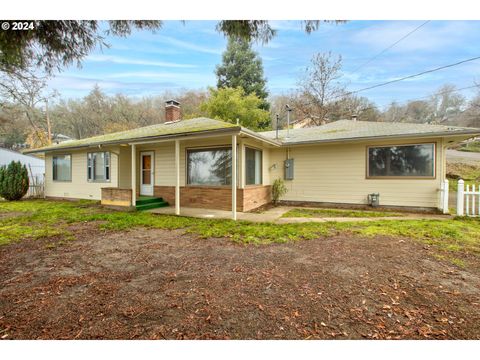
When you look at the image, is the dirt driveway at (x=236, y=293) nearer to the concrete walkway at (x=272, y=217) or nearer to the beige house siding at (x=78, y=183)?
the concrete walkway at (x=272, y=217)

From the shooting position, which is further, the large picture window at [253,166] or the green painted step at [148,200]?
the green painted step at [148,200]

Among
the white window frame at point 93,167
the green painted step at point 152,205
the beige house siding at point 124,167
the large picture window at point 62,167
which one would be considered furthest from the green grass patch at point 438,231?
the large picture window at point 62,167

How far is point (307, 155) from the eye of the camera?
9.43 m

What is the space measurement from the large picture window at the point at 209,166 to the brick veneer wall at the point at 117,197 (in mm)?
2182

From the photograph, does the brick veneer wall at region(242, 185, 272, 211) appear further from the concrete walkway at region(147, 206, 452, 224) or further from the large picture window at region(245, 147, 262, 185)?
the concrete walkway at region(147, 206, 452, 224)

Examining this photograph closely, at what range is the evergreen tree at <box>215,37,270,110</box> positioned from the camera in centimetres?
2556

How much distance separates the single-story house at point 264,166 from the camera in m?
7.52

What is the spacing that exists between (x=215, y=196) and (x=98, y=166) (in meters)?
6.16

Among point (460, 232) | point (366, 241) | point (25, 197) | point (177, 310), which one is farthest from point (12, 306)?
point (25, 197)

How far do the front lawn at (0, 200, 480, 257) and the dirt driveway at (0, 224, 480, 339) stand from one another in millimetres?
659

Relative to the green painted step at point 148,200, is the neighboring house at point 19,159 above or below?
above

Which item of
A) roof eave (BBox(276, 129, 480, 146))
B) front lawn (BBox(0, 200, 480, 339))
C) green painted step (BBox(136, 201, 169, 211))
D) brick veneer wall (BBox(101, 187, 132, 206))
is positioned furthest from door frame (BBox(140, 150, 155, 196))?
roof eave (BBox(276, 129, 480, 146))
